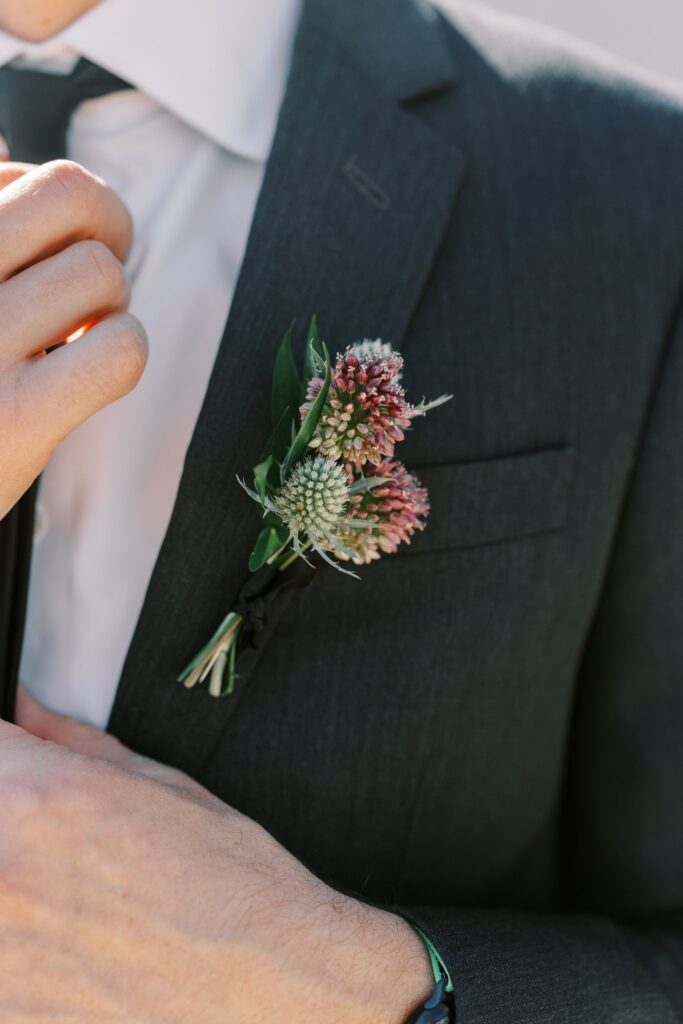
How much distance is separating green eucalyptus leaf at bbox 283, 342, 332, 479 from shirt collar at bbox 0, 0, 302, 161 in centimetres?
45

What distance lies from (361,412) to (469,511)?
312mm

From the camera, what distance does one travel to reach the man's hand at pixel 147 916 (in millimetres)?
852

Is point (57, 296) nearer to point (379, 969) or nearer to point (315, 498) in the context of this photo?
point (315, 498)

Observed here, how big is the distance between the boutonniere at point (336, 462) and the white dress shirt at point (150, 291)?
243 millimetres

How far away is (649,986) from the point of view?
1147 millimetres

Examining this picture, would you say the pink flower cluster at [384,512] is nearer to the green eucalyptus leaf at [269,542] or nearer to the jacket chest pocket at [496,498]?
the green eucalyptus leaf at [269,542]

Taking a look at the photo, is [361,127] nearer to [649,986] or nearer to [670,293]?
[670,293]

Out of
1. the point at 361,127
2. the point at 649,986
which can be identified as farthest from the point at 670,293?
the point at 649,986

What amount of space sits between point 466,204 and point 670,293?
0.96 ft

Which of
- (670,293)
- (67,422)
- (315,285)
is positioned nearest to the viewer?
(67,422)

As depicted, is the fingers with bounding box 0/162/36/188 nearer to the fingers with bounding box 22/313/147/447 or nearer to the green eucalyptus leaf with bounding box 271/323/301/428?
the fingers with bounding box 22/313/147/447

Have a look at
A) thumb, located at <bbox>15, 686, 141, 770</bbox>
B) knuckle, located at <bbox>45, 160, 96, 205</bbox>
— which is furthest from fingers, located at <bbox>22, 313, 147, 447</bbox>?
thumb, located at <bbox>15, 686, 141, 770</bbox>

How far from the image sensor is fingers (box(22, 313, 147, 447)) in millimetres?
864

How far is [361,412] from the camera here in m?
0.88
